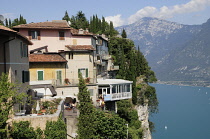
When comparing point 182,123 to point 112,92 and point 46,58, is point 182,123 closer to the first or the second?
point 112,92

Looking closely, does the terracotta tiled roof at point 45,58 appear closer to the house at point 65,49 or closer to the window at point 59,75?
the house at point 65,49

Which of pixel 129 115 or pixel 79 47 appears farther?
pixel 129 115

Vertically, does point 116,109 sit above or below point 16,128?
below

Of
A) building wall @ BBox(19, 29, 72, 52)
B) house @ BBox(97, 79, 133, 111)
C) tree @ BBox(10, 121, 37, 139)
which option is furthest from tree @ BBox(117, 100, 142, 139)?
tree @ BBox(10, 121, 37, 139)

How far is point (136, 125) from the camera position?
45.7 meters

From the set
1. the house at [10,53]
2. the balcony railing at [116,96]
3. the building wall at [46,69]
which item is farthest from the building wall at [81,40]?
the house at [10,53]

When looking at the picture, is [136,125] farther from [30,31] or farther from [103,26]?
[103,26]

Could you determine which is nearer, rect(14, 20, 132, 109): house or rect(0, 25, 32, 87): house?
rect(0, 25, 32, 87): house

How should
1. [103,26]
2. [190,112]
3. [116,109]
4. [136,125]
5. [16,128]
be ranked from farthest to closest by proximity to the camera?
1. [190,112]
2. [103,26]
3. [136,125]
4. [116,109]
5. [16,128]

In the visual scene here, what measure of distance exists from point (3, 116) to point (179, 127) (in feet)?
476

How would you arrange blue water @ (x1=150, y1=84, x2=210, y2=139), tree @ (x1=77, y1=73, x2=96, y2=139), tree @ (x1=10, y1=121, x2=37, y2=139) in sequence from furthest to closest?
blue water @ (x1=150, y1=84, x2=210, y2=139) → tree @ (x1=77, y1=73, x2=96, y2=139) → tree @ (x1=10, y1=121, x2=37, y2=139)

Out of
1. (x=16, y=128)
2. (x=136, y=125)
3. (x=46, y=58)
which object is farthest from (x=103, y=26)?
(x=16, y=128)

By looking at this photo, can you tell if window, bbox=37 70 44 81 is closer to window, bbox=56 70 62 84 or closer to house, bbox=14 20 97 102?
house, bbox=14 20 97 102

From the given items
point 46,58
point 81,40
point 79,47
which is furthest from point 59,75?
point 81,40
